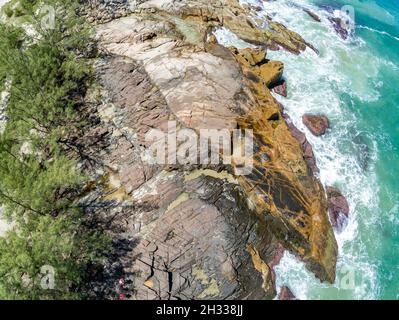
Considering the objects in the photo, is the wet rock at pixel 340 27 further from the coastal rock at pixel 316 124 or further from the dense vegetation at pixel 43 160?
the dense vegetation at pixel 43 160

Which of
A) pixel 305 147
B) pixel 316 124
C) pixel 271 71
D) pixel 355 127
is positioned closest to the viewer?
pixel 305 147

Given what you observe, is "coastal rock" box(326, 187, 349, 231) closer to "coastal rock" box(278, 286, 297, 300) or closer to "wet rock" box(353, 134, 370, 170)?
"wet rock" box(353, 134, 370, 170)

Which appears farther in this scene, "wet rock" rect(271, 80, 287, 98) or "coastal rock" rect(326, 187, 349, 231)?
"wet rock" rect(271, 80, 287, 98)

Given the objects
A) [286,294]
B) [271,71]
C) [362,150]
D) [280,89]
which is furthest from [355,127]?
[286,294]

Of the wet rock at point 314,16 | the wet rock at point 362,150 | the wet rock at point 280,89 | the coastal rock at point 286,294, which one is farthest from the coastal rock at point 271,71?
the coastal rock at point 286,294

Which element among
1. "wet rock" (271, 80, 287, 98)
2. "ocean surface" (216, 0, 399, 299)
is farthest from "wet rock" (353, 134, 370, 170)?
"wet rock" (271, 80, 287, 98)

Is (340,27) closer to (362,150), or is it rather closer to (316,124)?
(316,124)
